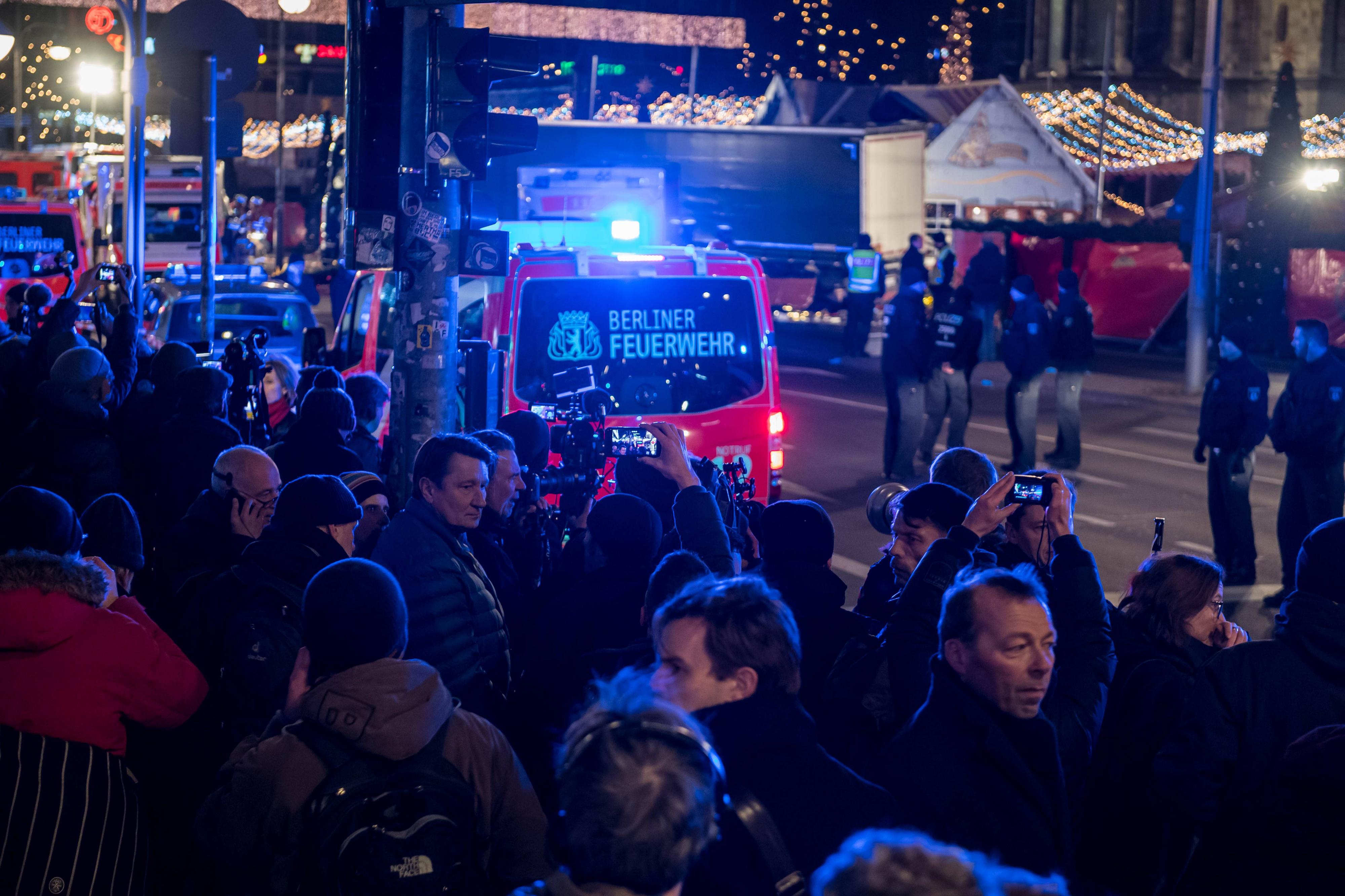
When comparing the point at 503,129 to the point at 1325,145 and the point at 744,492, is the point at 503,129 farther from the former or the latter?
the point at 1325,145

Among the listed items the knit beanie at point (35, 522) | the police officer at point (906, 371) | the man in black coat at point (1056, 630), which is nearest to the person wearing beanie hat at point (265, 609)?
the knit beanie at point (35, 522)

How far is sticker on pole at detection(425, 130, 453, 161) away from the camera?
713 centimetres

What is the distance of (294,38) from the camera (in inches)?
2319

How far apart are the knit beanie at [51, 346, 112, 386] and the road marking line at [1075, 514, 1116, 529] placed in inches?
321

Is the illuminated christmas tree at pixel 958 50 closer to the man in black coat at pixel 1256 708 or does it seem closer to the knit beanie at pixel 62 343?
the knit beanie at pixel 62 343

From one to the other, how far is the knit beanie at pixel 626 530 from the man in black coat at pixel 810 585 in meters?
0.37

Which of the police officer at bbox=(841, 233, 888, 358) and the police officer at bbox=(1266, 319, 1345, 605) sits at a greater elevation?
the police officer at bbox=(841, 233, 888, 358)

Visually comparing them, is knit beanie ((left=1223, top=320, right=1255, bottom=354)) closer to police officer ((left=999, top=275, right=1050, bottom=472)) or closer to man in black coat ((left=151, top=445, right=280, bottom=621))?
police officer ((left=999, top=275, right=1050, bottom=472))

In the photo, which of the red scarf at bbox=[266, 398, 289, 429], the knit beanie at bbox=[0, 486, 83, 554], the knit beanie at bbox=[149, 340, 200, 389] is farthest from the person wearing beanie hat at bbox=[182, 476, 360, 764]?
the red scarf at bbox=[266, 398, 289, 429]

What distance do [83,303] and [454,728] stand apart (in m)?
13.7

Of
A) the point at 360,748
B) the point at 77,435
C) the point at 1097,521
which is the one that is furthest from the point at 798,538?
the point at 1097,521

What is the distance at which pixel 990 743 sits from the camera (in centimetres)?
318

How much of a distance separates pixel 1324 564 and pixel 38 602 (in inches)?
131

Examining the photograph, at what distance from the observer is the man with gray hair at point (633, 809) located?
2.28 metres
